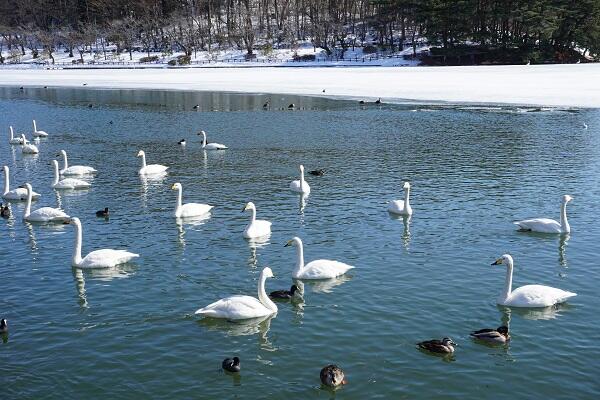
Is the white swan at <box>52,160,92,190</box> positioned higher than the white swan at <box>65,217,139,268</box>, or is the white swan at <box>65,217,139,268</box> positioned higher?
the white swan at <box>52,160,92,190</box>

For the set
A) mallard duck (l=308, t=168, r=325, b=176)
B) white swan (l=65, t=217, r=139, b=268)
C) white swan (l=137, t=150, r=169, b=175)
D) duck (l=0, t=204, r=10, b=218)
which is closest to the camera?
white swan (l=65, t=217, r=139, b=268)

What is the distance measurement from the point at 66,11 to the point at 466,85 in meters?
101

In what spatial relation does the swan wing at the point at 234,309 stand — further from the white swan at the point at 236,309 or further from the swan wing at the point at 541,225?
the swan wing at the point at 541,225

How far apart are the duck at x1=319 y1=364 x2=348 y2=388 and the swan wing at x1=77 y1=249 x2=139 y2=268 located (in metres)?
7.37

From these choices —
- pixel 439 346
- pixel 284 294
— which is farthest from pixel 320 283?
pixel 439 346

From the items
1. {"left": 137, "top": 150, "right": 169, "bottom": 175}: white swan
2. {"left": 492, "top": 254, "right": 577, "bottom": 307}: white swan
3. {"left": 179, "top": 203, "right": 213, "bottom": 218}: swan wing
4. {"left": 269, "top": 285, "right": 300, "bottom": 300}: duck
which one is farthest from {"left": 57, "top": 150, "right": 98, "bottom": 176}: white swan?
{"left": 492, "top": 254, "right": 577, "bottom": 307}: white swan

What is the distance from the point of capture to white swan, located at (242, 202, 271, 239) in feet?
60.7

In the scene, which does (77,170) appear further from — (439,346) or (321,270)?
(439,346)

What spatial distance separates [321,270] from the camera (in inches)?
612

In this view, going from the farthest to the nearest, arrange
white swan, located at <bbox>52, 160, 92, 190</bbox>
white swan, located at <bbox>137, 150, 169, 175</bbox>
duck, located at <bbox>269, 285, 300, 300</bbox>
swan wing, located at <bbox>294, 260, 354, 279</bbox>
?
white swan, located at <bbox>137, 150, 169, 175</bbox>, white swan, located at <bbox>52, 160, 92, 190</bbox>, swan wing, located at <bbox>294, 260, 354, 279</bbox>, duck, located at <bbox>269, 285, 300, 300</bbox>

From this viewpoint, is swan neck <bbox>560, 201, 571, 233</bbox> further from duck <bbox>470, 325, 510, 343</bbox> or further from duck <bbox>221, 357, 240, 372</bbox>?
duck <bbox>221, 357, 240, 372</bbox>

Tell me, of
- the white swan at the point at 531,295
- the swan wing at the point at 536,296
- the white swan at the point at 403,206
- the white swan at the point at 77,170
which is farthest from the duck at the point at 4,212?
the swan wing at the point at 536,296

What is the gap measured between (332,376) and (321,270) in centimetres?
489

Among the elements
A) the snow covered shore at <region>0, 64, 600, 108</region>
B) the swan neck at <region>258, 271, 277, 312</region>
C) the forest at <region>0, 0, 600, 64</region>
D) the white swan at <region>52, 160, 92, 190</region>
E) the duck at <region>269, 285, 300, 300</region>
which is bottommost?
the duck at <region>269, 285, 300, 300</region>
